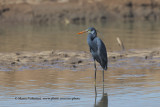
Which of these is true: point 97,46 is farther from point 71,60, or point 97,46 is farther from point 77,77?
point 71,60

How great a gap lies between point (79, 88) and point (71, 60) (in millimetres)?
4041

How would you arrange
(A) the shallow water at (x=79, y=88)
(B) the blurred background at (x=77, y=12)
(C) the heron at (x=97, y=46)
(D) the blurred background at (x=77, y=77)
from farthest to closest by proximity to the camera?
(B) the blurred background at (x=77, y=12)
(C) the heron at (x=97, y=46)
(D) the blurred background at (x=77, y=77)
(A) the shallow water at (x=79, y=88)

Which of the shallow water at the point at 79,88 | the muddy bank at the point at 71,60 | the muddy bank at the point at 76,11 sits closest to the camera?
the shallow water at the point at 79,88

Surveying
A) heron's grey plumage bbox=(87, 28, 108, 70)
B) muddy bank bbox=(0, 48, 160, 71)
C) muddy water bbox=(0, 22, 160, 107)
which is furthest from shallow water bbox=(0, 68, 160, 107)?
muddy bank bbox=(0, 48, 160, 71)

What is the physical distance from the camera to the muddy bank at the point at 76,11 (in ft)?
124

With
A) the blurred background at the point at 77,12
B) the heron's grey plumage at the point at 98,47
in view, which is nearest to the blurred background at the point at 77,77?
the heron's grey plumage at the point at 98,47

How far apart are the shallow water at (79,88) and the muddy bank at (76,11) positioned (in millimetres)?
25150

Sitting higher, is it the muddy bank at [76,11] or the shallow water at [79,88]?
the muddy bank at [76,11]

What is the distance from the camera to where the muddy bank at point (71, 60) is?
1386cm

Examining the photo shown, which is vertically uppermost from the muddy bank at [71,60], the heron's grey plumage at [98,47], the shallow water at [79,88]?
the heron's grey plumage at [98,47]

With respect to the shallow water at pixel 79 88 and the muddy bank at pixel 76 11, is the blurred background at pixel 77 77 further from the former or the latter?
the muddy bank at pixel 76 11

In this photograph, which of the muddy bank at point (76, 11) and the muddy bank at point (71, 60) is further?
the muddy bank at point (76, 11)

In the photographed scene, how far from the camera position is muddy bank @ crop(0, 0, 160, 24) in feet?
124

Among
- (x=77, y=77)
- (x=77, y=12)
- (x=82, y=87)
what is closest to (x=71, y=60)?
(x=77, y=77)
